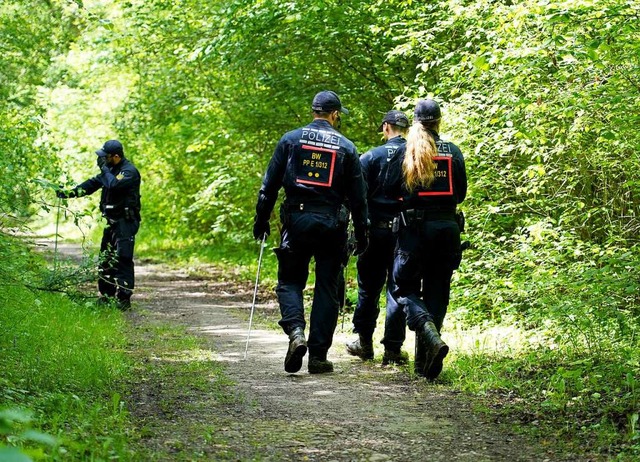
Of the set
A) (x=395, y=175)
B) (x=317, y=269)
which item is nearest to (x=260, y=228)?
(x=317, y=269)

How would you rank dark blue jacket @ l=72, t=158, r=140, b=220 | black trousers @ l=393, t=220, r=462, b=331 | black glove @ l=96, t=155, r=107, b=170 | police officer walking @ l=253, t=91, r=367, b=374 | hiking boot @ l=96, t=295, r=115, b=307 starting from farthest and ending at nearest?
black glove @ l=96, t=155, r=107, b=170, dark blue jacket @ l=72, t=158, r=140, b=220, hiking boot @ l=96, t=295, r=115, b=307, police officer walking @ l=253, t=91, r=367, b=374, black trousers @ l=393, t=220, r=462, b=331

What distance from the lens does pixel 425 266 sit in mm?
7156

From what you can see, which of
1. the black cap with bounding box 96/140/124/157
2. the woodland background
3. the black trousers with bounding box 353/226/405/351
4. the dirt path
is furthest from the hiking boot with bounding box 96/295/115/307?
the black trousers with bounding box 353/226/405/351

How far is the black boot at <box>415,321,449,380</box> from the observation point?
257 inches

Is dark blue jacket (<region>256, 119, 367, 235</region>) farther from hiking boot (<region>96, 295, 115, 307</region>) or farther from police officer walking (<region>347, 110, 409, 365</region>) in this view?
hiking boot (<region>96, 295, 115, 307</region>)

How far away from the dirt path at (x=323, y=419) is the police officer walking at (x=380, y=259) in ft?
0.90

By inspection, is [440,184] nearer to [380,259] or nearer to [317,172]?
[317,172]

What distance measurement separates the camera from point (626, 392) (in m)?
5.57

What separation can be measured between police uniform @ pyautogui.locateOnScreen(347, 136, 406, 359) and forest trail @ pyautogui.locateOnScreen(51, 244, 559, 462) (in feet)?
1.15

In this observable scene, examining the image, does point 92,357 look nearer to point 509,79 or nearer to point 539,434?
point 539,434

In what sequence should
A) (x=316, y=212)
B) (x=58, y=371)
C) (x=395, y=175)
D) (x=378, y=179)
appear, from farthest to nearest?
(x=378, y=179) < (x=395, y=175) < (x=316, y=212) < (x=58, y=371)

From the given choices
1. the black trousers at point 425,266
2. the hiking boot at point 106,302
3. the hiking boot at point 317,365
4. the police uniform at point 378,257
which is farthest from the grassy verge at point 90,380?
the black trousers at point 425,266

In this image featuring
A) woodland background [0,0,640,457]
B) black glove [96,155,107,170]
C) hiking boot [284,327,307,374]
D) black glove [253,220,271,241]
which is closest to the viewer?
woodland background [0,0,640,457]

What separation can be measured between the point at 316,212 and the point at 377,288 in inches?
52.4
